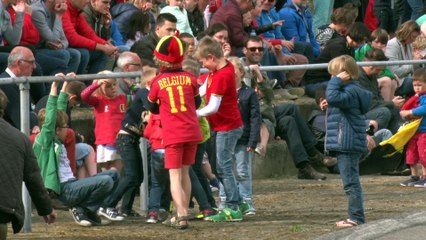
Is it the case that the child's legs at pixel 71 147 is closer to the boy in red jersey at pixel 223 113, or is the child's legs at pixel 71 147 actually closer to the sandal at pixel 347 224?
the boy in red jersey at pixel 223 113

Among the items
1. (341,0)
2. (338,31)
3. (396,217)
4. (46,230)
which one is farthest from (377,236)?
(341,0)

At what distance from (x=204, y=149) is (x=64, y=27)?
3.60 meters

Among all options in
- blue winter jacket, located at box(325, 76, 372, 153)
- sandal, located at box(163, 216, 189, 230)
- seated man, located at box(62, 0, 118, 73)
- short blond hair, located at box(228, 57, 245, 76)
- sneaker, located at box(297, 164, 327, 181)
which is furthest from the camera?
sneaker, located at box(297, 164, 327, 181)

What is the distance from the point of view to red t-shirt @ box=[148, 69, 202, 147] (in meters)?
13.7

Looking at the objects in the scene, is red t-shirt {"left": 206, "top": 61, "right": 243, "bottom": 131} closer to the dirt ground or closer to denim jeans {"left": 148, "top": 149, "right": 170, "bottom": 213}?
denim jeans {"left": 148, "top": 149, "right": 170, "bottom": 213}

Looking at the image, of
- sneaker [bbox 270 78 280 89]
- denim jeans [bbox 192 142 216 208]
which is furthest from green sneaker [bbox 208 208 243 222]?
sneaker [bbox 270 78 280 89]

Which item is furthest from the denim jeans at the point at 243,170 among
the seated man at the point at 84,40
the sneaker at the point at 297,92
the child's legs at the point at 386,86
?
the child's legs at the point at 386,86

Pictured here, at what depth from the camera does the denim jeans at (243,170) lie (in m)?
15.0

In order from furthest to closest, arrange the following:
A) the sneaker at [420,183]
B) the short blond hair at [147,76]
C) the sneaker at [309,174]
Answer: the sneaker at [309,174], the sneaker at [420,183], the short blond hair at [147,76]

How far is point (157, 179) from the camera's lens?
14.5 metres

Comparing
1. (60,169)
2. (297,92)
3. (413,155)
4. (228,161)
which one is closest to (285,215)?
(228,161)

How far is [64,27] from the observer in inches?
702

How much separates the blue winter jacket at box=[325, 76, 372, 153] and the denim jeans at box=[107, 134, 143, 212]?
184 centimetres

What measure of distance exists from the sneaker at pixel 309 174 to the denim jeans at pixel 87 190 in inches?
178
